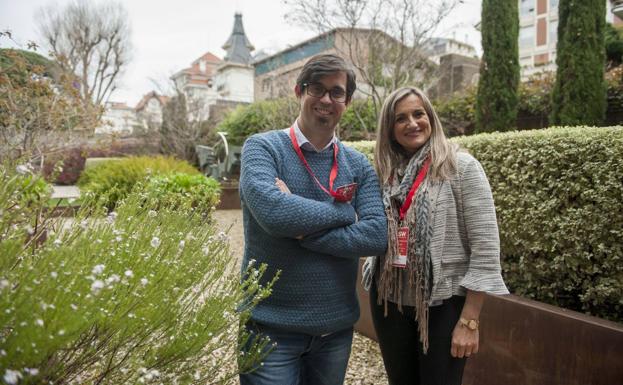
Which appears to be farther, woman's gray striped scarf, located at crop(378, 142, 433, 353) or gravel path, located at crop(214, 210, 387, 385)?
gravel path, located at crop(214, 210, 387, 385)

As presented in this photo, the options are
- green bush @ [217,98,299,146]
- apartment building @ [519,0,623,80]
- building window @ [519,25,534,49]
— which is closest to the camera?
green bush @ [217,98,299,146]

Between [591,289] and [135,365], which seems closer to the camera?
[135,365]

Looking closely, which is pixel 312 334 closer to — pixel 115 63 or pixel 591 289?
pixel 591 289

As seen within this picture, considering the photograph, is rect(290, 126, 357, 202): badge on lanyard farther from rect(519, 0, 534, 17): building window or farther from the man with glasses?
rect(519, 0, 534, 17): building window

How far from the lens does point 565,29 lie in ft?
25.3

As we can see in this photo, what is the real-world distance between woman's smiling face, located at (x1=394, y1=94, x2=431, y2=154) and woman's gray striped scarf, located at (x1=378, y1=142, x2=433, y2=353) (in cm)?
4

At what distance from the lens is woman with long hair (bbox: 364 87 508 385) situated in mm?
1728

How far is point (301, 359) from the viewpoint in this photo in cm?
173

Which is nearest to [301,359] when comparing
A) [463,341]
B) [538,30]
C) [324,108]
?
[463,341]

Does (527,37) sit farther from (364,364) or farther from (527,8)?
(364,364)

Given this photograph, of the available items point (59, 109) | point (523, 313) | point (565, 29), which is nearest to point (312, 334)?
point (523, 313)

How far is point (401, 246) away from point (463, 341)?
0.44 meters

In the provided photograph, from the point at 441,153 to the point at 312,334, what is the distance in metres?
0.90

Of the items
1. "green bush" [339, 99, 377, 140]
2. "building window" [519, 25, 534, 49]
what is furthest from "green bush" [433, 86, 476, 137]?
"building window" [519, 25, 534, 49]
